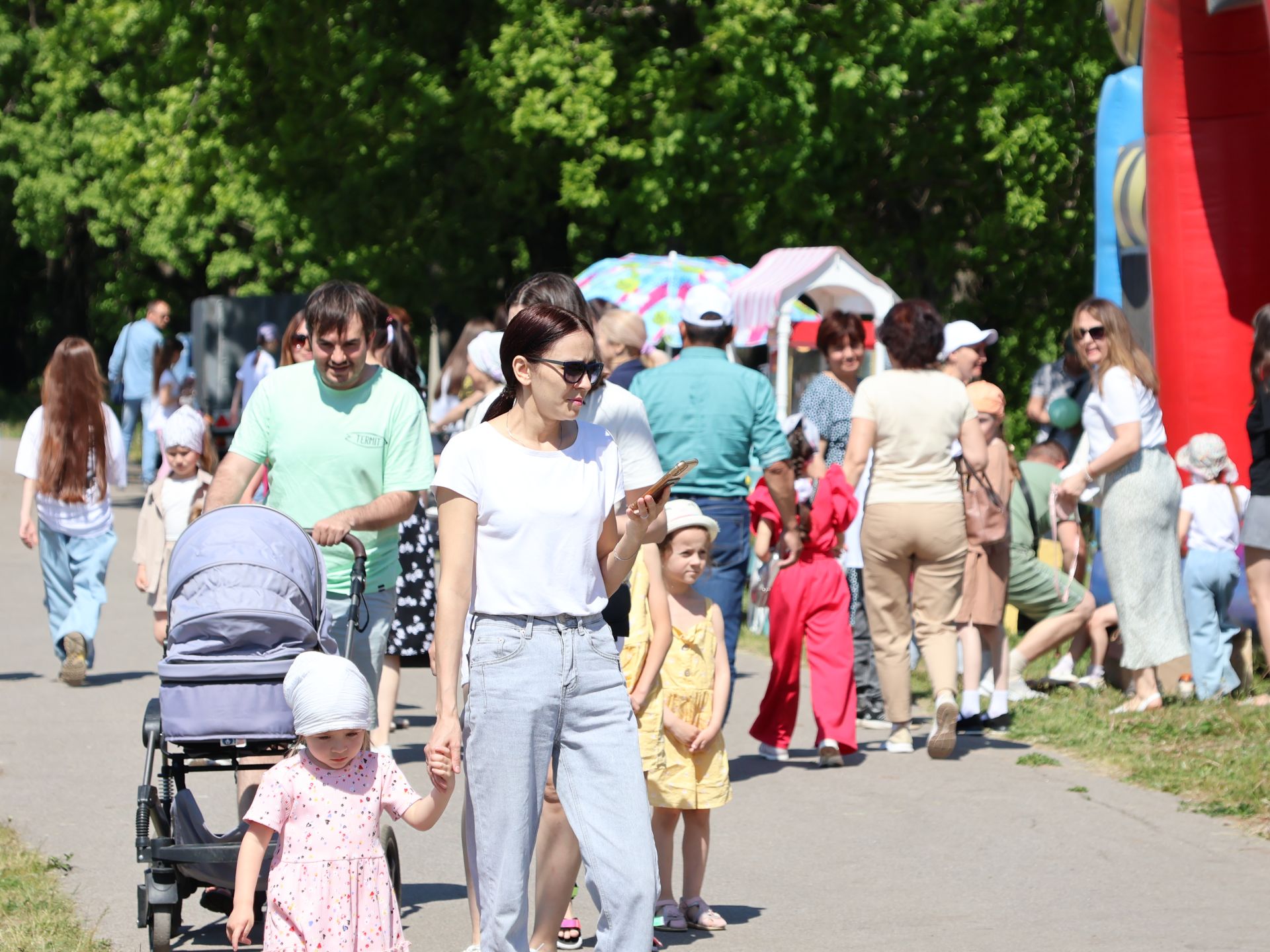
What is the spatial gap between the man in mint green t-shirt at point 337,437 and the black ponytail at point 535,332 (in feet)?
5.38

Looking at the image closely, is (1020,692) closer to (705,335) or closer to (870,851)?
(705,335)

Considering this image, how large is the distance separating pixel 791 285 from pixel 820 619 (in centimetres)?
564

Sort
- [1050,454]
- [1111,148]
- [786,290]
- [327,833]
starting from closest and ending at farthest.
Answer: [327,833] < [1050,454] < [786,290] < [1111,148]

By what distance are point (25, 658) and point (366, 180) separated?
38.1ft

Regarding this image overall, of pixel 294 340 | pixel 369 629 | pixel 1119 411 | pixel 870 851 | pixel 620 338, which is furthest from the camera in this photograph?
pixel 1119 411

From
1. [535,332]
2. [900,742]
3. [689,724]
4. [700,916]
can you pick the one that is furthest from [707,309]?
[535,332]

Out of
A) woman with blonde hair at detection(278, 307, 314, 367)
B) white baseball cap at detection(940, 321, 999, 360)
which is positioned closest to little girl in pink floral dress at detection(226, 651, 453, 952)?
woman with blonde hair at detection(278, 307, 314, 367)

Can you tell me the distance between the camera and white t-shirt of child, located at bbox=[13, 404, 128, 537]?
10.6 meters

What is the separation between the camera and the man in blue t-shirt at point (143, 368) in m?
21.7

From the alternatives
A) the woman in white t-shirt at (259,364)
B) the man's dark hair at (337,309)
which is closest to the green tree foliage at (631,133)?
the woman in white t-shirt at (259,364)

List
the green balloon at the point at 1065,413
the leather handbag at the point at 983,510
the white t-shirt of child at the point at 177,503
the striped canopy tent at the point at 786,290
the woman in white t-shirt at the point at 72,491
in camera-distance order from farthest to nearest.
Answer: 1. the green balloon at the point at 1065,413
2. the striped canopy tent at the point at 786,290
3. the woman in white t-shirt at the point at 72,491
4. the white t-shirt of child at the point at 177,503
5. the leather handbag at the point at 983,510

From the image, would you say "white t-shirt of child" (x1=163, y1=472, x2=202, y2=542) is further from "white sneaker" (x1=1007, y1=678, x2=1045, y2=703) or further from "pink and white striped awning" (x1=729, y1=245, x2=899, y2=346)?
"pink and white striped awning" (x1=729, y1=245, x2=899, y2=346)

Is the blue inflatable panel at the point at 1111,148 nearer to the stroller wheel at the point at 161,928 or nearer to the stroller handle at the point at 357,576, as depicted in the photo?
the stroller handle at the point at 357,576

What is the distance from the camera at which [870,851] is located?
276 inches
